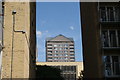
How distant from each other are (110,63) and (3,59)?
9.78m

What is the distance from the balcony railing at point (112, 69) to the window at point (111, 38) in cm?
165

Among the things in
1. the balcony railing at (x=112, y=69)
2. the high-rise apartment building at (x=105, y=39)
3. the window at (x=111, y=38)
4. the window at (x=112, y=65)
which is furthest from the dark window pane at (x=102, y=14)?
the balcony railing at (x=112, y=69)

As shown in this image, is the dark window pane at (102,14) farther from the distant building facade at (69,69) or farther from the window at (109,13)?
the distant building facade at (69,69)

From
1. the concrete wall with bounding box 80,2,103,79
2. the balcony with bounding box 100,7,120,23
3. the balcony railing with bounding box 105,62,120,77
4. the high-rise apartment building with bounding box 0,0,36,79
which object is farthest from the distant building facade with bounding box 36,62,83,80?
the high-rise apartment building with bounding box 0,0,36,79

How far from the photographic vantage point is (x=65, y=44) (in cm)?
16088

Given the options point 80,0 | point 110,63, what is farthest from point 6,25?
point 80,0

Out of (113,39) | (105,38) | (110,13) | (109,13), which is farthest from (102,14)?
(113,39)

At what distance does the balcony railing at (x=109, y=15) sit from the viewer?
22420 mm

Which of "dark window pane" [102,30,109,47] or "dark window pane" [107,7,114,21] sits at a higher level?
"dark window pane" [107,7,114,21]

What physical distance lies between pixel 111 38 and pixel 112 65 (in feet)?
7.95

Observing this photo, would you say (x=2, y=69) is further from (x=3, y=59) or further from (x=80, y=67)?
(x=80, y=67)

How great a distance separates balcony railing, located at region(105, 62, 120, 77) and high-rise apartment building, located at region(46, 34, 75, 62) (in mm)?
137632

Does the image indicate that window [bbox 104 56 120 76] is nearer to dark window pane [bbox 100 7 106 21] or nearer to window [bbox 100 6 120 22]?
window [bbox 100 6 120 22]

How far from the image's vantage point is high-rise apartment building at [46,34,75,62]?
526 ft
